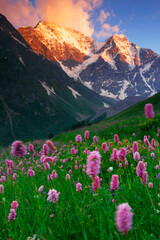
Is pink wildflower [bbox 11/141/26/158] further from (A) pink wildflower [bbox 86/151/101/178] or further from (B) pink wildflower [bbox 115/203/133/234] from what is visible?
(B) pink wildflower [bbox 115/203/133/234]

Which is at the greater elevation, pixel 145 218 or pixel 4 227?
pixel 145 218

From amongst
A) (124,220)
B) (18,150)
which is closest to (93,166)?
(124,220)

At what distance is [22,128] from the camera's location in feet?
634

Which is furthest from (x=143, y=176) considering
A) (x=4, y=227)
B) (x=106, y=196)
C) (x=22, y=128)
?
(x=22, y=128)

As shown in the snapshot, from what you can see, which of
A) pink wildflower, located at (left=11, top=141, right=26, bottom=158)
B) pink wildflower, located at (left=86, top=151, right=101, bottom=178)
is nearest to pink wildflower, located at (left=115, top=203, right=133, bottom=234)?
pink wildflower, located at (left=86, top=151, right=101, bottom=178)

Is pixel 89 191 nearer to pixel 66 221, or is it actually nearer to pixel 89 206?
pixel 89 206

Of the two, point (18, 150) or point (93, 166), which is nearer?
point (93, 166)

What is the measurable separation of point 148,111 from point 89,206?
2.09m

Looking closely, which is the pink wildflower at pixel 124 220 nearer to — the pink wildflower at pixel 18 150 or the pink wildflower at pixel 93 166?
the pink wildflower at pixel 93 166

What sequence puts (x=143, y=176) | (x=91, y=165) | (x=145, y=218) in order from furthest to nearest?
(x=145, y=218)
(x=143, y=176)
(x=91, y=165)

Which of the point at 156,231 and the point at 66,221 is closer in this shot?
the point at 156,231

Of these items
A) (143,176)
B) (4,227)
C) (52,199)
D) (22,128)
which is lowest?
(4,227)

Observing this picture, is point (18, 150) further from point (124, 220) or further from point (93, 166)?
point (124, 220)

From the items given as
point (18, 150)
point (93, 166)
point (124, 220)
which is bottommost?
point (124, 220)
